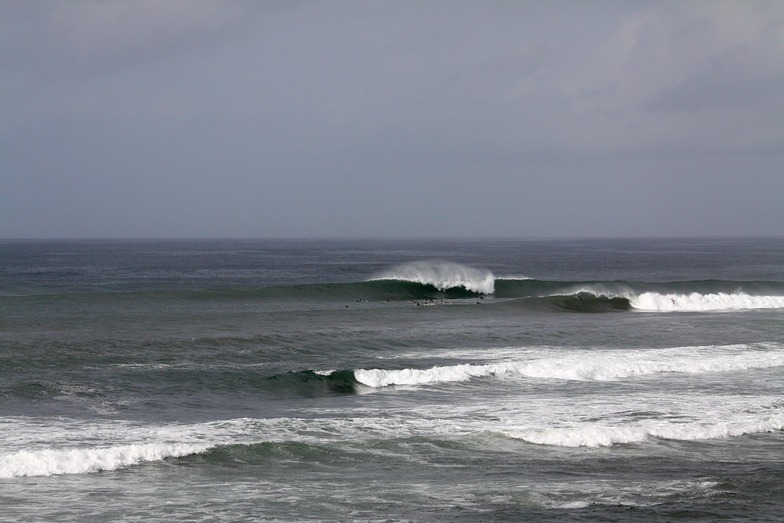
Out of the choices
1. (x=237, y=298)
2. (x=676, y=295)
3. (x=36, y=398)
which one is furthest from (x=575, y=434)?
(x=676, y=295)

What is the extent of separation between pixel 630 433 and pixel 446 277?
37.2 meters

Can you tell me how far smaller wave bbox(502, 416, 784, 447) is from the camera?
15047 mm

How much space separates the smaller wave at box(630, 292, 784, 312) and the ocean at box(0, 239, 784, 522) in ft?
22.0

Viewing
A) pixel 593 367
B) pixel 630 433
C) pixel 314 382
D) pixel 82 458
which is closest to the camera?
pixel 82 458

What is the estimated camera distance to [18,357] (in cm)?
2378

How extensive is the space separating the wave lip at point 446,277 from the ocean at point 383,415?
41.2 feet

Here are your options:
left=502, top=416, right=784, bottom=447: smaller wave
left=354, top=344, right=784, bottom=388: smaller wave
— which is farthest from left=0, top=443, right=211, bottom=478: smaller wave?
left=354, top=344, right=784, bottom=388: smaller wave

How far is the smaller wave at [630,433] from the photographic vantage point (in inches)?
592

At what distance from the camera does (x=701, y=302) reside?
46.5 meters

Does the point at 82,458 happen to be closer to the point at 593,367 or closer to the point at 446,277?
the point at 593,367

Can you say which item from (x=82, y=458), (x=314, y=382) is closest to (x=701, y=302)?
(x=314, y=382)

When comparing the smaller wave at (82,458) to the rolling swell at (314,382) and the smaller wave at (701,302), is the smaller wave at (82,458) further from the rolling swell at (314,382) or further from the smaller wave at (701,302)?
the smaller wave at (701,302)

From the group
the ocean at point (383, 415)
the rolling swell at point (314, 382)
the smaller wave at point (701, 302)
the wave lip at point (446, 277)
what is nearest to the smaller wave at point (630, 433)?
the ocean at point (383, 415)

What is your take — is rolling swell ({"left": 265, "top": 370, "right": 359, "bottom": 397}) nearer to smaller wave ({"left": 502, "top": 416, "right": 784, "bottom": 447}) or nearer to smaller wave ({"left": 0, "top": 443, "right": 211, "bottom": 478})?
smaller wave ({"left": 502, "top": 416, "right": 784, "bottom": 447})
